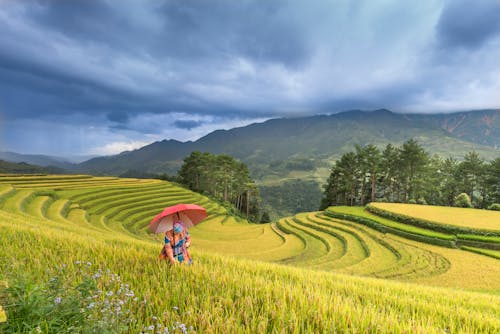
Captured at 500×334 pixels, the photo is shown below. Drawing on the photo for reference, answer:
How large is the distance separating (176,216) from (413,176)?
47.1 m

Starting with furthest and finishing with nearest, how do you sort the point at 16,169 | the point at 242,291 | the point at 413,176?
the point at 16,169, the point at 413,176, the point at 242,291

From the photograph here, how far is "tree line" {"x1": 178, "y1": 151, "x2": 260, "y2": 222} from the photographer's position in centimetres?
5359

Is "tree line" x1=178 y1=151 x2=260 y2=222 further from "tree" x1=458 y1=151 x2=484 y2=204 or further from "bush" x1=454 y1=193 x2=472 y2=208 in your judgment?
"tree" x1=458 y1=151 x2=484 y2=204

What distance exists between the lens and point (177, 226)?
14.7 ft

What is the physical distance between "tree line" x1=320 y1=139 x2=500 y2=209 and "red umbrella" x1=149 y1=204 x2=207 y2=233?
41.6 meters

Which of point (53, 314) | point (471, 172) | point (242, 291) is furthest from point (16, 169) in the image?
point (471, 172)

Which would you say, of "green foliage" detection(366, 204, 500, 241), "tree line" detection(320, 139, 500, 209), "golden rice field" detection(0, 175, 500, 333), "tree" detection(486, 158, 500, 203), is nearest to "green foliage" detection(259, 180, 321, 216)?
"tree line" detection(320, 139, 500, 209)

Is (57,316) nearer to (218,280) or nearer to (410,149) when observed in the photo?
(218,280)

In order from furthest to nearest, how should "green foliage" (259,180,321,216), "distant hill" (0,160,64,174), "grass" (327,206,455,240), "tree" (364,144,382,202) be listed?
"green foliage" (259,180,321,216)
"distant hill" (0,160,64,174)
"tree" (364,144,382,202)
"grass" (327,206,455,240)

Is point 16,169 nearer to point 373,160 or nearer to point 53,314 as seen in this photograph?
point 373,160

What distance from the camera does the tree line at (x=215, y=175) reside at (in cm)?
5359

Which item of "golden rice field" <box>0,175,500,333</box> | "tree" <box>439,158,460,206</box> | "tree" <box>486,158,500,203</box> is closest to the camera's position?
"golden rice field" <box>0,175,500,333</box>

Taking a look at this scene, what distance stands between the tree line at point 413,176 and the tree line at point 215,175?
2163 cm

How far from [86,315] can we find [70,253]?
2667 mm
